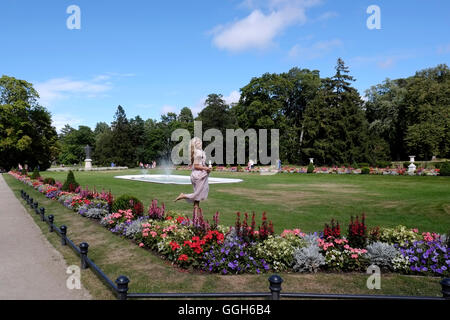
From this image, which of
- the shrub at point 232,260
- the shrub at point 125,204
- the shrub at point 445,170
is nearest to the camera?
the shrub at point 232,260

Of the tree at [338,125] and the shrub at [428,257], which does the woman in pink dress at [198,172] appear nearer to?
the shrub at [428,257]

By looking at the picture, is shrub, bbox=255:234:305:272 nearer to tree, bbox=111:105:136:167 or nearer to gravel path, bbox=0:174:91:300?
gravel path, bbox=0:174:91:300

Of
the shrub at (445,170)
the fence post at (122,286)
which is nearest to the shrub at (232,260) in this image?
the fence post at (122,286)

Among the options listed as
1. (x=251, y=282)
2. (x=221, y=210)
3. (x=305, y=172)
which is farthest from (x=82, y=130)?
(x=251, y=282)

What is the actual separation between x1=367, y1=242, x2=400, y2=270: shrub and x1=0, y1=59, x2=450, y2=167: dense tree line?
4321cm

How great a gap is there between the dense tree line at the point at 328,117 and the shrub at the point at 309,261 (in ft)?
144

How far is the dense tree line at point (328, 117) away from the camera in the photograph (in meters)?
44.3

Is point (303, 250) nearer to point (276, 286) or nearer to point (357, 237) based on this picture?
point (357, 237)

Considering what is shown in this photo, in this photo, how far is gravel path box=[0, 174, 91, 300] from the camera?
4965 millimetres

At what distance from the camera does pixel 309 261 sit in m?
6.07

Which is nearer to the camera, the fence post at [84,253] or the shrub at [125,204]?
the fence post at [84,253]

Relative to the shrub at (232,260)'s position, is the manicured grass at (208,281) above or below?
below

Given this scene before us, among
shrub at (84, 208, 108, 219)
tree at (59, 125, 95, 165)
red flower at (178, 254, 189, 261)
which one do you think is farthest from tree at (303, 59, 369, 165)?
tree at (59, 125, 95, 165)
